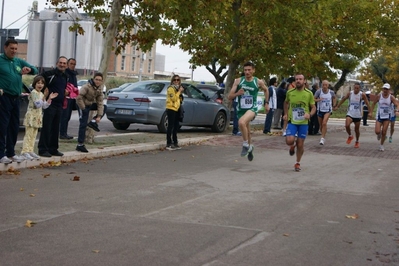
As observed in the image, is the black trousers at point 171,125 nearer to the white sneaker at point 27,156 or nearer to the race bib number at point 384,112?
the white sneaker at point 27,156

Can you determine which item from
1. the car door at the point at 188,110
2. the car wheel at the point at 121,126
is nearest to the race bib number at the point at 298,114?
the car door at the point at 188,110

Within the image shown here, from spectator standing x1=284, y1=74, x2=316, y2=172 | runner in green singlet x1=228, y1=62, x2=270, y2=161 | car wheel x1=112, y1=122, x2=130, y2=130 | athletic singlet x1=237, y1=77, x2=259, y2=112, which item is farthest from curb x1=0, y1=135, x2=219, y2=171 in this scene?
car wheel x1=112, y1=122, x2=130, y2=130

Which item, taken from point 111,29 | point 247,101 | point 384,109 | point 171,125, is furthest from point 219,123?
point 247,101

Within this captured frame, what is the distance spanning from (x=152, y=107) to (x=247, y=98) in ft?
22.9

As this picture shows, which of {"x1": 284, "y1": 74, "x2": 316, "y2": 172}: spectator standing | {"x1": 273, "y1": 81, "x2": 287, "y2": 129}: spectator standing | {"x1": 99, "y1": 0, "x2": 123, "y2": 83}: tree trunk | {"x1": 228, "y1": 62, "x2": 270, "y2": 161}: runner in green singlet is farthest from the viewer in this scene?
{"x1": 273, "y1": 81, "x2": 287, "y2": 129}: spectator standing

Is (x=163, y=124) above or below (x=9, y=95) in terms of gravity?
below

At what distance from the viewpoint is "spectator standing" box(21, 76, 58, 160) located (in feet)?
41.4

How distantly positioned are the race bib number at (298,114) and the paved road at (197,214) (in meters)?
0.99

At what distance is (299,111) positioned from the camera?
46.9 ft

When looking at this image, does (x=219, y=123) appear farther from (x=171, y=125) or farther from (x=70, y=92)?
(x=70, y=92)

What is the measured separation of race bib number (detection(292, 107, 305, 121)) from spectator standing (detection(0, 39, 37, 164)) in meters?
5.21

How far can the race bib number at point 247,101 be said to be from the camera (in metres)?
14.9

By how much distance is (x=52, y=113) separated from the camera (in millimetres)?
13539

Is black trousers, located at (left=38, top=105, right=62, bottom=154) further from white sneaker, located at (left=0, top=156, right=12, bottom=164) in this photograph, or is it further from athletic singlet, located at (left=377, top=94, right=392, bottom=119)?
athletic singlet, located at (left=377, top=94, right=392, bottom=119)
